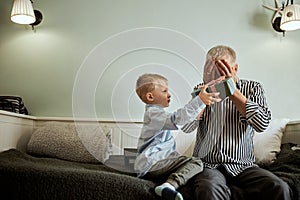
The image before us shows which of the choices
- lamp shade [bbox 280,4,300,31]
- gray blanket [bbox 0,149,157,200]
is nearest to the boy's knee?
gray blanket [bbox 0,149,157,200]

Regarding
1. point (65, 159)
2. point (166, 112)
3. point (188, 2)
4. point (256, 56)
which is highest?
point (188, 2)

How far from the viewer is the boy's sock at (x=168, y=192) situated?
0.94 meters

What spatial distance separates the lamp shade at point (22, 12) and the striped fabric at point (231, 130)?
1.23 metres

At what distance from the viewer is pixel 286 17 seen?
183 centimetres

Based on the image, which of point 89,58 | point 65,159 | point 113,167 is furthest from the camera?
point 65,159

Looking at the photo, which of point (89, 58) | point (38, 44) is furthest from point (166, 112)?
point (38, 44)

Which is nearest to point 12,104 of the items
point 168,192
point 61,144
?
point 61,144

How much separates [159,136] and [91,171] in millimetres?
282

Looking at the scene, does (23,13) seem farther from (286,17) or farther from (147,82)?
(286,17)

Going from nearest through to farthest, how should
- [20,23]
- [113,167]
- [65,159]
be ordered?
[113,167] < [65,159] < [20,23]

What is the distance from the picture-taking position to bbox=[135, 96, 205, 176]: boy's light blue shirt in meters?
1.09

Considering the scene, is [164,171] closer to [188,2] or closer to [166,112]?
[166,112]

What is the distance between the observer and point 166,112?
111 cm

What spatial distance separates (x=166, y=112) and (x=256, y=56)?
43.1 inches
